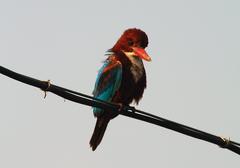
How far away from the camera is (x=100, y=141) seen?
7.28 metres

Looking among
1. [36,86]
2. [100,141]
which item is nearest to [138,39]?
[100,141]

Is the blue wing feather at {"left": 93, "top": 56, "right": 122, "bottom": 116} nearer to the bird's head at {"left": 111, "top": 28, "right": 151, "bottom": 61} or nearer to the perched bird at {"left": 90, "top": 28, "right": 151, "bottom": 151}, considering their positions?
the perched bird at {"left": 90, "top": 28, "right": 151, "bottom": 151}

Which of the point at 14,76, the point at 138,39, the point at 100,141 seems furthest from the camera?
the point at 138,39

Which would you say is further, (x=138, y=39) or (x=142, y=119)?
(x=138, y=39)

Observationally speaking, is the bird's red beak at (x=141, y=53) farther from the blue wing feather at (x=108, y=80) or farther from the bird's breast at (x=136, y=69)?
the blue wing feather at (x=108, y=80)

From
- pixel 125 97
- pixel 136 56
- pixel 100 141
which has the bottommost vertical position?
pixel 100 141

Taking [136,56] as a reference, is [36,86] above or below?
below

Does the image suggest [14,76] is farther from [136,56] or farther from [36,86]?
[136,56]

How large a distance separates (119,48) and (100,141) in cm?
142

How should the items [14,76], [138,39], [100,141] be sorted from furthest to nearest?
[138,39]
[100,141]
[14,76]

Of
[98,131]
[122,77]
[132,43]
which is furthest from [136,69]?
[98,131]

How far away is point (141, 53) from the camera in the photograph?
7375 mm

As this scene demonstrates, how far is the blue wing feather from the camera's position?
24.0 ft

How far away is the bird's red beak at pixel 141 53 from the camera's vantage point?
7.14 m
